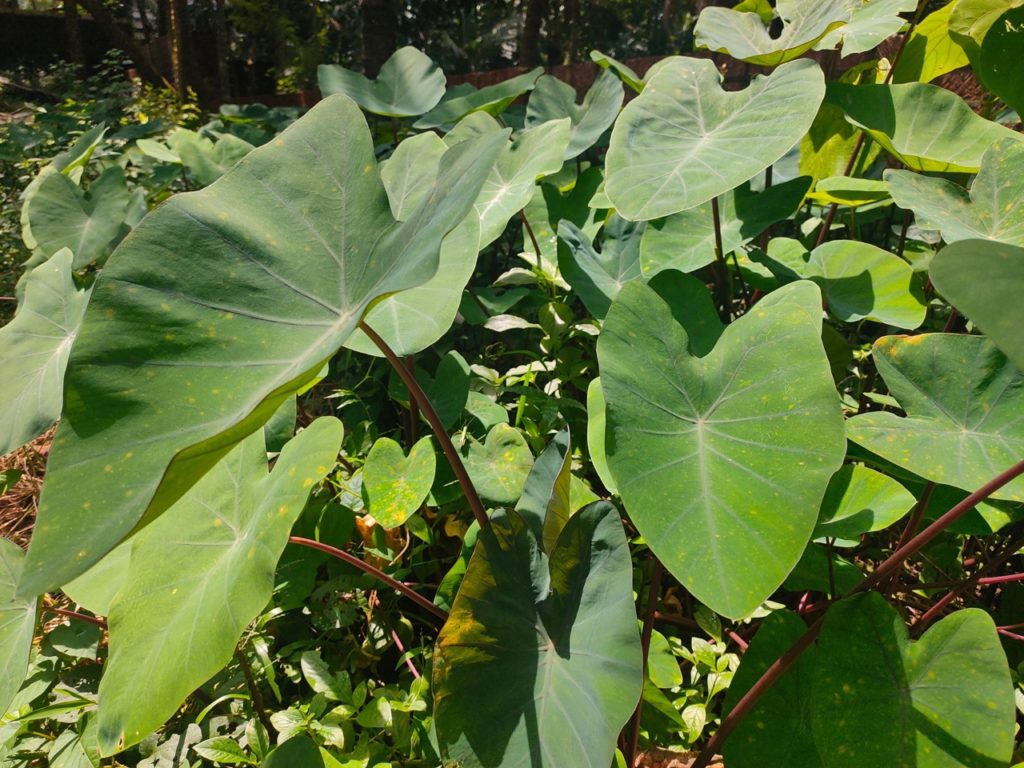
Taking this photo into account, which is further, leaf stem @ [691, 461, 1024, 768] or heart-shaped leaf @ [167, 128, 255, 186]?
heart-shaped leaf @ [167, 128, 255, 186]

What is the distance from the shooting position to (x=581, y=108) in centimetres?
195

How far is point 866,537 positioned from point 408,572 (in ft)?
2.86

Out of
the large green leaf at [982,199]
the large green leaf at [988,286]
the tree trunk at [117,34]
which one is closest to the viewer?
the large green leaf at [988,286]

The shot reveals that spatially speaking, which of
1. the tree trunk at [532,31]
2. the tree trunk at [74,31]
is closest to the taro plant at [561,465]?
the tree trunk at [532,31]

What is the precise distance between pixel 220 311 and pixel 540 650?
1.80 ft

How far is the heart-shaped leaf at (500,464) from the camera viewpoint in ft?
3.71

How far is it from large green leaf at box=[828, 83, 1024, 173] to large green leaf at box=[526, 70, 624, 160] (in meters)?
0.55

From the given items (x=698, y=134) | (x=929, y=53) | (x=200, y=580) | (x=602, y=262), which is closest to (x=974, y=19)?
(x=929, y=53)

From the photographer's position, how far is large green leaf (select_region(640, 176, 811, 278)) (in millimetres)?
1304

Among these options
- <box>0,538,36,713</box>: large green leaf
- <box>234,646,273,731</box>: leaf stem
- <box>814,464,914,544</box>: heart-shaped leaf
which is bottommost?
<box>234,646,273,731</box>: leaf stem

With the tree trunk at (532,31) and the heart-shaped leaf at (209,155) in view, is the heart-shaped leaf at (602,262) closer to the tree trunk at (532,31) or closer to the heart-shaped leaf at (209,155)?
the heart-shaped leaf at (209,155)

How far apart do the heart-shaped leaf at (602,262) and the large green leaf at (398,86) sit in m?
1.01

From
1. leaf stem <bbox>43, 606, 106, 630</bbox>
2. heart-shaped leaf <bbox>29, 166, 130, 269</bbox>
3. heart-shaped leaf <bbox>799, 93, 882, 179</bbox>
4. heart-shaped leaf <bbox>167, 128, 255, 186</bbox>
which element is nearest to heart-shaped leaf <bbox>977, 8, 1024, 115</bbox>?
heart-shaped leaf <bbox>799, 93, 882, 179</bbox>

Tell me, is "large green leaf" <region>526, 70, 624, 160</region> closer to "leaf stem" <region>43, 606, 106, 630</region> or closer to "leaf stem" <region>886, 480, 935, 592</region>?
"leaf stem" <region>886, 480, 935, 592</region>
